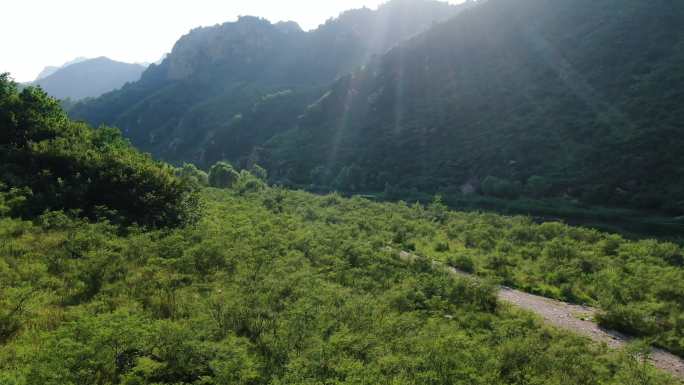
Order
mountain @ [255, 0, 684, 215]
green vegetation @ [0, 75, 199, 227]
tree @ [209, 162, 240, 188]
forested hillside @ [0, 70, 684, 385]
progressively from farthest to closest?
tree @ [209, 162, 240, 188] < mountain @ [255, 0, 684, 215] < green vegetation @ [0, 75, 199, 227] < forested hillside @ [0, 70, 684, 385]

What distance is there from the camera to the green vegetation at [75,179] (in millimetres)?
19688

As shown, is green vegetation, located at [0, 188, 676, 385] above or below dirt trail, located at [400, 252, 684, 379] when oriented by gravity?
above

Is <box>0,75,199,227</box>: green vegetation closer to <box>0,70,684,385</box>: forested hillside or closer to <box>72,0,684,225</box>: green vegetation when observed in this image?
<box>0,70,684,385</box>: forested hillside

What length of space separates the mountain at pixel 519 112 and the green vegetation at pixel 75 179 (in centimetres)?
5451

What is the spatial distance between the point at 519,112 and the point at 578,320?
224 feet

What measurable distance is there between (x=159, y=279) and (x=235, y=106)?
173992 millimetres

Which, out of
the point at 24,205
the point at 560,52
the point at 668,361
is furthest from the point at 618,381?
the point at 560,52

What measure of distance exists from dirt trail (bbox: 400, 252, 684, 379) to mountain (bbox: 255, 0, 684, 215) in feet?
125

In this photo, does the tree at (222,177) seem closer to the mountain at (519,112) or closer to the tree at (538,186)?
the mountain at (519,112)

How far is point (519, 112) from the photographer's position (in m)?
78.1

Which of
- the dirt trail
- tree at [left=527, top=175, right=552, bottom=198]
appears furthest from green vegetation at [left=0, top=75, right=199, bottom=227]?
tree at [left=527, top=175, right=552, bottom=198]

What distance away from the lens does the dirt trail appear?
1530cm

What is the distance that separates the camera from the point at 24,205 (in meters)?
18.7

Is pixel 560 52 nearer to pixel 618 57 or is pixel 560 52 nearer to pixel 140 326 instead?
pixel 618 57
